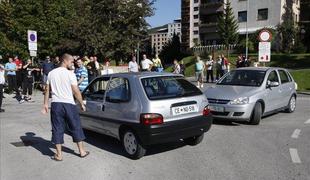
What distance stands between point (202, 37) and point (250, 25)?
440 inches

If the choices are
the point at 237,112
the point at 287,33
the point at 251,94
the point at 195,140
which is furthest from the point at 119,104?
the point at 287,33

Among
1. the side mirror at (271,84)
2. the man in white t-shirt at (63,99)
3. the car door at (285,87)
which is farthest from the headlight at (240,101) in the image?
the man in white t-shirt at (63,99)

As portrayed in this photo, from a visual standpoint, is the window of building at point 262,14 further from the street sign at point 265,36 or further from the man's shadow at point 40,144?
the man's shadow at point 40,144

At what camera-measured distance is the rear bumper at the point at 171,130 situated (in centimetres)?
652

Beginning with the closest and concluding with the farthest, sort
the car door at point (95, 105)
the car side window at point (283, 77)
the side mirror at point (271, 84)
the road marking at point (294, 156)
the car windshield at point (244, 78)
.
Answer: the road marking at point (294, 156)
the car door at point (95, 105)
the side mirror at point (271, 84)
the car windshield at point (244, 78)
the car side window at point (283, 77)

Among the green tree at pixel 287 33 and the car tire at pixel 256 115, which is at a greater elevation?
the green tree at pixel 287 33

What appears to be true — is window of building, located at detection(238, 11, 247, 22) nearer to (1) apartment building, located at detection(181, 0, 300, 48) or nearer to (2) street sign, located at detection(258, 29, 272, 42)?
(1) apartment building, located at detection(181, 0, 300, 48)

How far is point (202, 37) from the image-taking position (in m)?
63.2

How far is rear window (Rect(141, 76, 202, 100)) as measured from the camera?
6863 mm

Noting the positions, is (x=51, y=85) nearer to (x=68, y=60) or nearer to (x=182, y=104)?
(x=68, y=60)

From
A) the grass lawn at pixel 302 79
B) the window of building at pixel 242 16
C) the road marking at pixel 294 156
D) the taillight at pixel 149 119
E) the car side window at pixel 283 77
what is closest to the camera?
the taillight at pixel 149 119

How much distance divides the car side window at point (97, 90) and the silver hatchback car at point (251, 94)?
311cm

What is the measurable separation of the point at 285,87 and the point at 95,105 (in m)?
6.16

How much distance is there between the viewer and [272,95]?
1066cm
